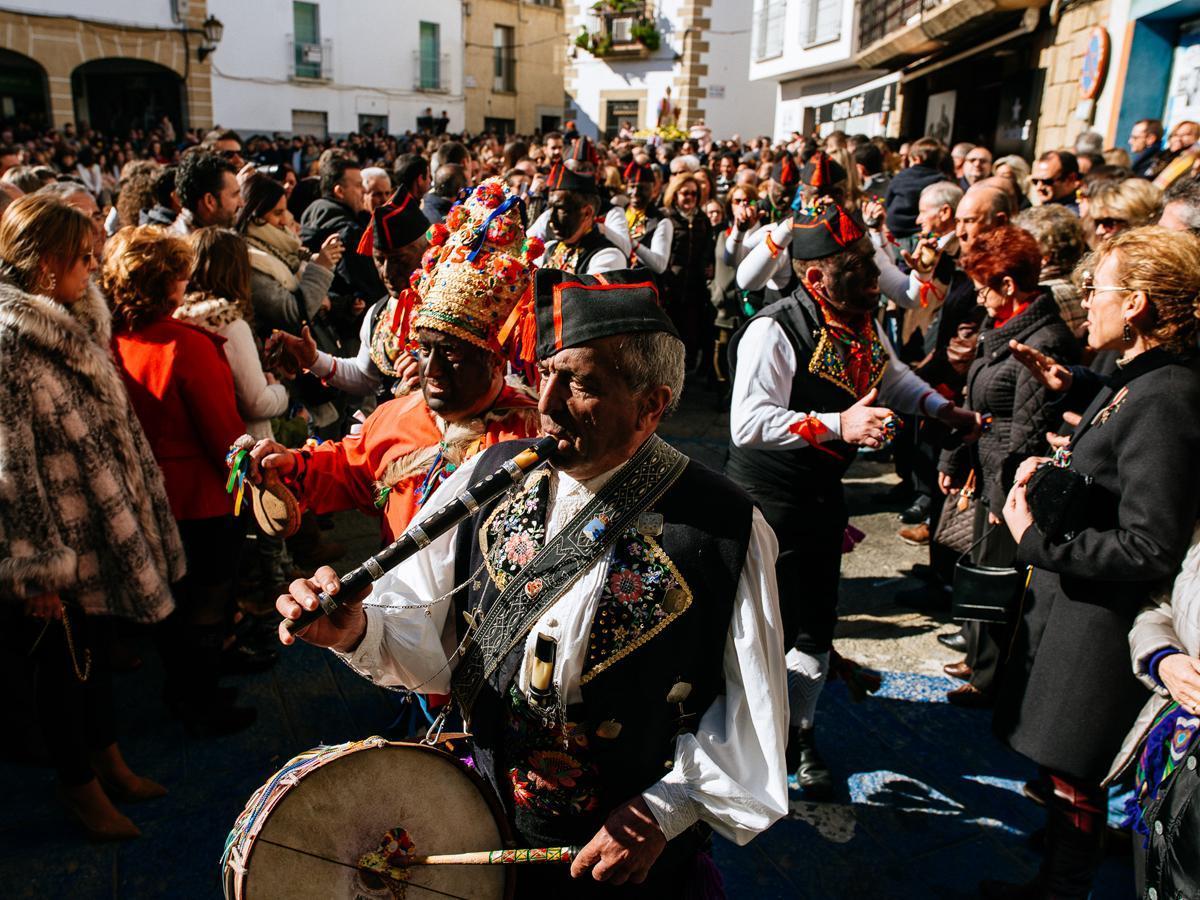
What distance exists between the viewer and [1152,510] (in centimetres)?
240

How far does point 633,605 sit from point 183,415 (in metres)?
2.55

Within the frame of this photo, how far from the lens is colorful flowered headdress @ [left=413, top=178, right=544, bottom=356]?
102 inches

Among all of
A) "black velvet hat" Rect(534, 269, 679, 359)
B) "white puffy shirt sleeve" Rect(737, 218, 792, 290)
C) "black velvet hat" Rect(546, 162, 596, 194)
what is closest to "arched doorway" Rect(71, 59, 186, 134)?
"black velvet hat" Rect(546, 162, 596, 194)

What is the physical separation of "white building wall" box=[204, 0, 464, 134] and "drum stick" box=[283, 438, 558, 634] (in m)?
31.7

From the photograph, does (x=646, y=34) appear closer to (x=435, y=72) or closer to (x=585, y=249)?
(x=435, y=72)

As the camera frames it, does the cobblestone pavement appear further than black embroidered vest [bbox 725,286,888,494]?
No

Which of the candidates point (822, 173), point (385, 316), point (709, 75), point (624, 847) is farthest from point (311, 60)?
point (624, 847)

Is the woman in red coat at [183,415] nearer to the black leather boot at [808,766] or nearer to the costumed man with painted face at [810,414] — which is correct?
the costumed man with painted face at [810,414]

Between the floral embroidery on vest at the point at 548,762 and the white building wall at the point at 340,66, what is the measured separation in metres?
31.8

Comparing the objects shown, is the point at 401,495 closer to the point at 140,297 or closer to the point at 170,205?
the point at 140,297

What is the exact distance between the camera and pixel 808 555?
11.6ft

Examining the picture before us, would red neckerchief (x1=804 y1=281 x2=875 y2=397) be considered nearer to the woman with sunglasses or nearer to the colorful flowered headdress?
the woman with sunglasses

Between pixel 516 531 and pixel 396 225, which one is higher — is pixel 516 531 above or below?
below

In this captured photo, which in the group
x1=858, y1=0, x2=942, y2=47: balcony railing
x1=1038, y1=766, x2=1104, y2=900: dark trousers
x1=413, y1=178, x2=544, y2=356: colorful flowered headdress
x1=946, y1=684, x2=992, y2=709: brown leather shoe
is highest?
x1=858, y1=0, x2=942, y2=47: balcony railing
